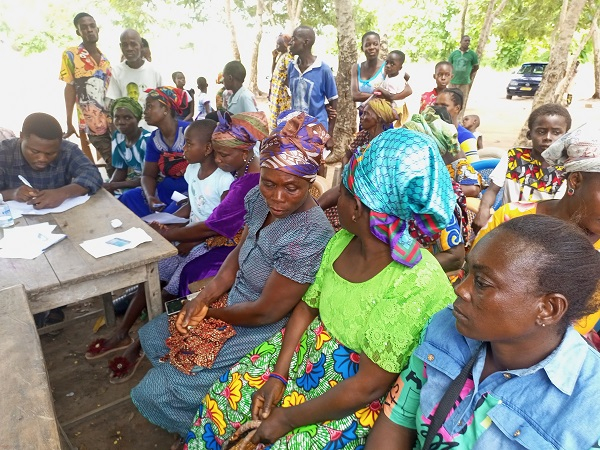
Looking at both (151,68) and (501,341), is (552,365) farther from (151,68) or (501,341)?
(151,68)

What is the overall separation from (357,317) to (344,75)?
5.76m

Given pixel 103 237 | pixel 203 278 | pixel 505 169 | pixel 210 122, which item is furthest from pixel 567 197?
pixel 103 237

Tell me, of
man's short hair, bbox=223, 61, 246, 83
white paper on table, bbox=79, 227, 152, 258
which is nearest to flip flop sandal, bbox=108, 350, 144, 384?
white paper on table, bbox=79, 227, 152, 258

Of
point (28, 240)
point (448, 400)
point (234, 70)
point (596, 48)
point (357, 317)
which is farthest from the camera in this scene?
point (596, 48)

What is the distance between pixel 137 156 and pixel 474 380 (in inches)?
144

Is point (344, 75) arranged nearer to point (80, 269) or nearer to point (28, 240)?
point (28, 240)

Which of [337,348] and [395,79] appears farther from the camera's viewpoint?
[395,79]

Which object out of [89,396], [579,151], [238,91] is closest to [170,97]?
[238,91]

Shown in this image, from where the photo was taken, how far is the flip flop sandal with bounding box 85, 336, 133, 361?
284 centimetres

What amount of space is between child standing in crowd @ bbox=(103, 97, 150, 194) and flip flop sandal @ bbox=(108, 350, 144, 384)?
1785mm

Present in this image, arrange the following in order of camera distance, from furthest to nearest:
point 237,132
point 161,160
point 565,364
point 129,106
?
point 129,106 < point 161,160 < point 237,132 < point 565,364

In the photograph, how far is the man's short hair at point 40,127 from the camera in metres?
2.80

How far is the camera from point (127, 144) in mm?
3994

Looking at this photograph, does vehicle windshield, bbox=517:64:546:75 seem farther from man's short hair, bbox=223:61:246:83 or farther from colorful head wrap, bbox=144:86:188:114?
colorful head wrap, bbox=144:86:188:114
